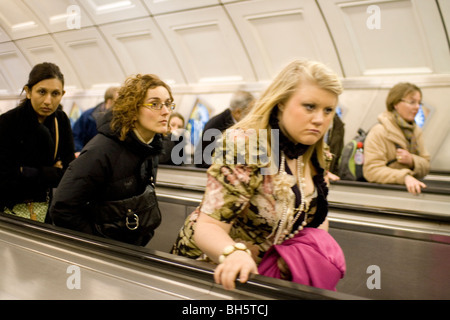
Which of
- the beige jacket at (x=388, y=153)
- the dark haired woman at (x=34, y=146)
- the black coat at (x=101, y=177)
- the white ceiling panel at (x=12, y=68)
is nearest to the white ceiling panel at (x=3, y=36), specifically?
the white ceiling panel at (x=12, y=68)

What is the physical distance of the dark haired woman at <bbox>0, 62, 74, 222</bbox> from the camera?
295cm

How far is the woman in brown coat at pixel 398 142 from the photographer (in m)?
4.19

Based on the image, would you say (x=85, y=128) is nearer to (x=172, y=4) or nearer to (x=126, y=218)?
(x=126, y=218)

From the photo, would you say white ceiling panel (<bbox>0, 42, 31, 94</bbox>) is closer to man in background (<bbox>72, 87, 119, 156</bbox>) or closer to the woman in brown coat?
man in background (<bbox>72, 87, 119, 156</bbox>)

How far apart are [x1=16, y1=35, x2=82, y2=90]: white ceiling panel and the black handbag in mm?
11806

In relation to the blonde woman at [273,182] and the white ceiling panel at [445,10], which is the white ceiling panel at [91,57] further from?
the blonde woman at [273,182]

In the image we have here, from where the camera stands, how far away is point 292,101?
169cm

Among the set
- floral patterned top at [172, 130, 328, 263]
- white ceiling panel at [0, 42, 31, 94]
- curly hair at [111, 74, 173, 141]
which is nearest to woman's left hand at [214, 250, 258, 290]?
floral patterned top at [172, 130, 328, 263]

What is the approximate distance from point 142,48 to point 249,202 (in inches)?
407

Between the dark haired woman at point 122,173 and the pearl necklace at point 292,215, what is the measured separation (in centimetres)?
A: 120

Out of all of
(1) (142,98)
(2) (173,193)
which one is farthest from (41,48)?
(1) (142,98)
